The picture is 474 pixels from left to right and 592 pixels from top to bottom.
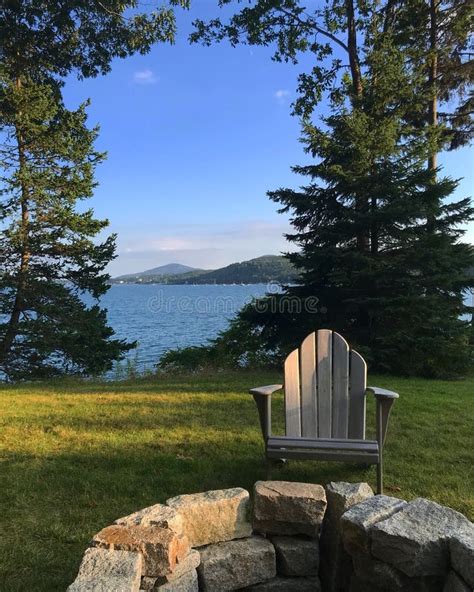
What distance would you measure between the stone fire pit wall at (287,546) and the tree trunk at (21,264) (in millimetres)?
9589

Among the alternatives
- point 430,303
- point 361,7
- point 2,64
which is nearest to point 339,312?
point 430,303

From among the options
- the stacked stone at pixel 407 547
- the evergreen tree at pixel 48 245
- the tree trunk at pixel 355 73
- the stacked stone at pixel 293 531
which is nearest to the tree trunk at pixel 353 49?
the tree trunk at pixel 355 73

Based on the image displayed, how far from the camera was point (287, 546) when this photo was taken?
85.7 inches

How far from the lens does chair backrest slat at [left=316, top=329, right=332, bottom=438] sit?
11.0ft

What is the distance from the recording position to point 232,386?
6.63 meters

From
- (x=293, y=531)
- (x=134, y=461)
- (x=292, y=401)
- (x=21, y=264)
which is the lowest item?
(x=134, y=461)

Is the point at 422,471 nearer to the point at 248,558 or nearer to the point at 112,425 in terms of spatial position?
the point at 248,558

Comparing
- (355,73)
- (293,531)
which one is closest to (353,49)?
(355,73)

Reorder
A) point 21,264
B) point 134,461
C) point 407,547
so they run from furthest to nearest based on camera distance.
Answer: point 21,264
point 134,461
point 407,547

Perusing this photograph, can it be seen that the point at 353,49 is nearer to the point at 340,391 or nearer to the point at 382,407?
the point at 340,391

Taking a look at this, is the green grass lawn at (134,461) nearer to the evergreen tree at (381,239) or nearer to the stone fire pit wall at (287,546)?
the stone fire pit wall at (287,546)

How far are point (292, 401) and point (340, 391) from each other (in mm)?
362

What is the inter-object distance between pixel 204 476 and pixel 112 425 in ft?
5.44

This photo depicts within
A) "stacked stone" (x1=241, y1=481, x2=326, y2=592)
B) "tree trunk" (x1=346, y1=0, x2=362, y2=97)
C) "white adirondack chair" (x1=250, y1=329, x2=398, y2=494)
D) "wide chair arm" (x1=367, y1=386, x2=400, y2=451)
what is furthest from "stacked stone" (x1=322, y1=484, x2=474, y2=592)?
"tree trunk" (x1=346, y1=0, x2=362, y2=97)
